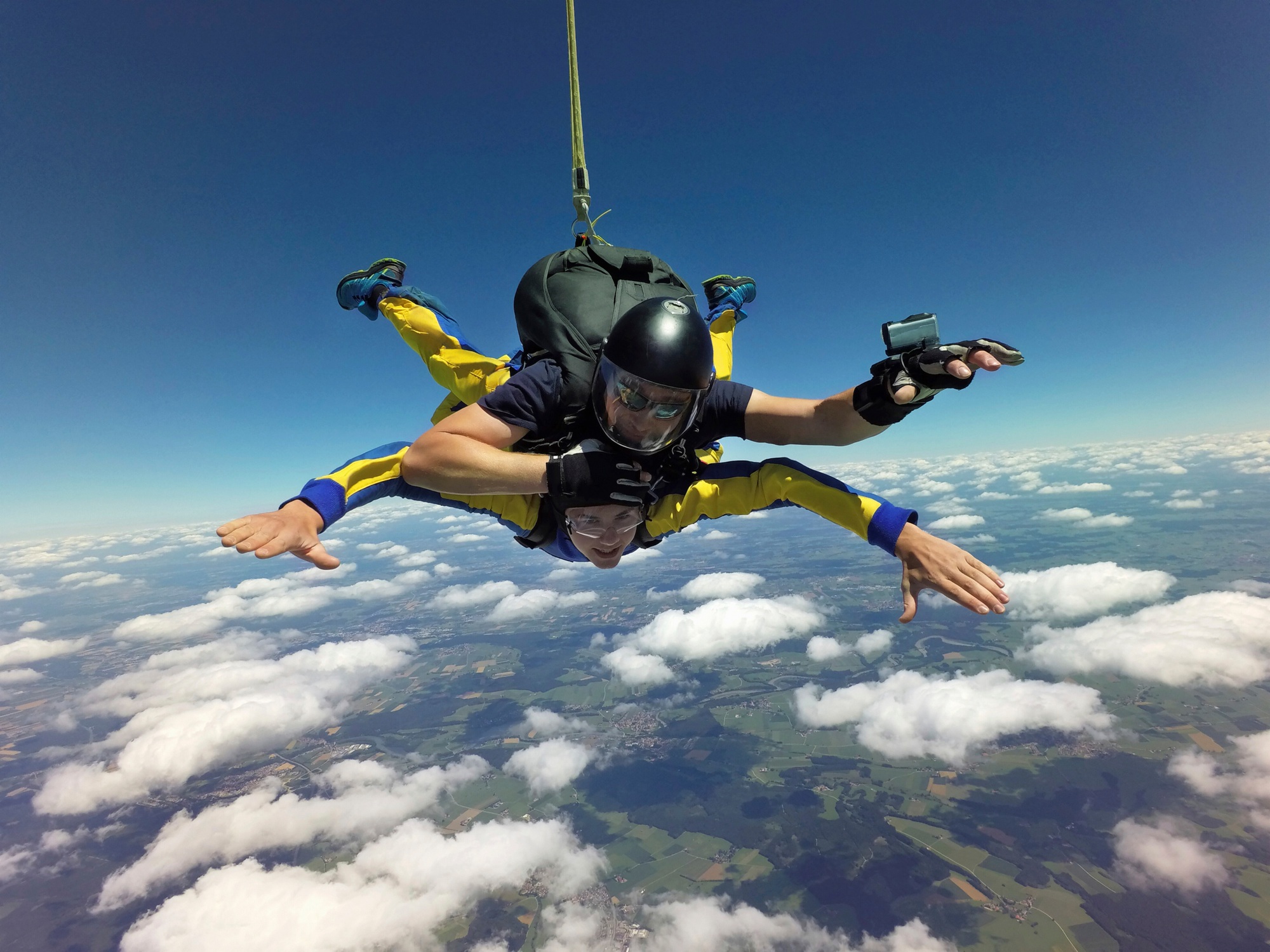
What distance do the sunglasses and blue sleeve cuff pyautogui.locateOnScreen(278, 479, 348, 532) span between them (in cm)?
112

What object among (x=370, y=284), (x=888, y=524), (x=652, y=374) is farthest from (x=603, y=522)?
(x=370, y=284)

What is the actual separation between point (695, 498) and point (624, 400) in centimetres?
95

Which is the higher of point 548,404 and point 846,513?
point 548,404

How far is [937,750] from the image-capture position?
60.1 m

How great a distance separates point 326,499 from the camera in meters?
2.26

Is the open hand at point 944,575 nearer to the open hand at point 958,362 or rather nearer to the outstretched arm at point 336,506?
the open hand at point 958,362

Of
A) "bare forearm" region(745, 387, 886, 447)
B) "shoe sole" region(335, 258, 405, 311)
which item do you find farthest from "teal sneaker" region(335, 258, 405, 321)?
"bare forearm" region(745, 387, 886, 447)

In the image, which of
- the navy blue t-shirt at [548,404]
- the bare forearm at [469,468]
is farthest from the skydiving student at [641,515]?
the navy blue t-shirt at [548,404]

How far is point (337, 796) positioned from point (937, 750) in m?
73.9

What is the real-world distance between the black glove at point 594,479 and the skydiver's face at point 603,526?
353 mm

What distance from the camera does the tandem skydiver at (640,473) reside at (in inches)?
75.3

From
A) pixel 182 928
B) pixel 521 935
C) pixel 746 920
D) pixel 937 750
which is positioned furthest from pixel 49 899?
pixel 937 750

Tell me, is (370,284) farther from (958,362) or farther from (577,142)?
(958,362)

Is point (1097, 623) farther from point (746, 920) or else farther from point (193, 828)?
point (193, 828)
